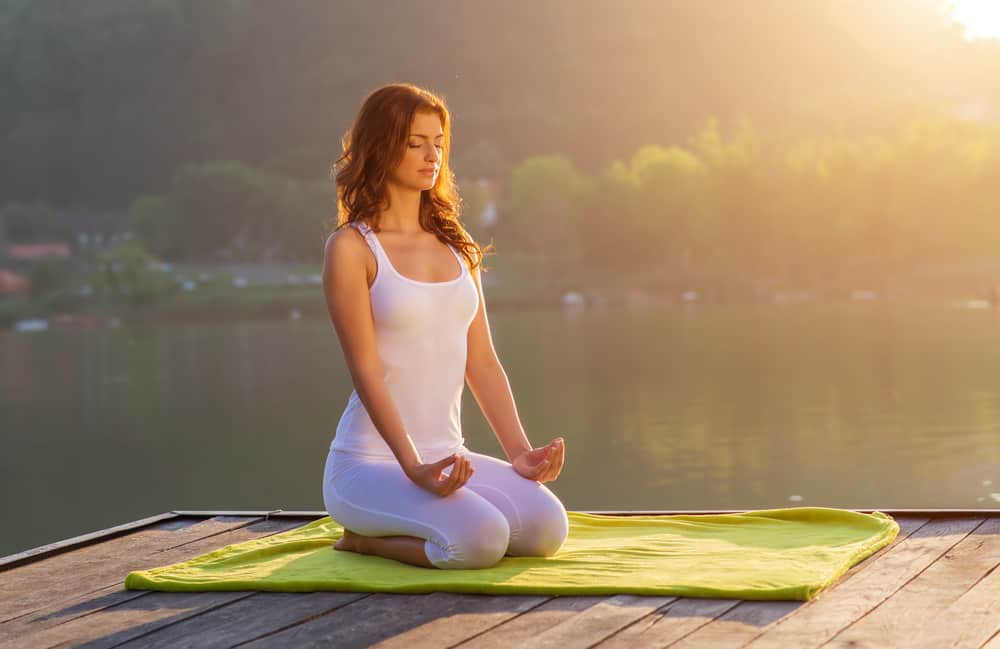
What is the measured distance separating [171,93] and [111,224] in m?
8.28

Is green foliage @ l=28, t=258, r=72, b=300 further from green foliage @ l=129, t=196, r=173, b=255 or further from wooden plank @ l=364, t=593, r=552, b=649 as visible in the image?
wooden plank @ l=364, t=593, r=552, b=649

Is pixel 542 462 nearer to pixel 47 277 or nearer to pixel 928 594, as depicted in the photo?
pixel 928 594

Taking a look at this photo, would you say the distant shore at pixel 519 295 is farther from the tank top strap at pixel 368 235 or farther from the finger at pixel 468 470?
the finger at pixel 468 470

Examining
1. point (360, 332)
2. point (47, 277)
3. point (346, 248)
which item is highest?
point (47, 277)

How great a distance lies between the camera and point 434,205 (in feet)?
10.6

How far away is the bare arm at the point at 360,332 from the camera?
115 inches

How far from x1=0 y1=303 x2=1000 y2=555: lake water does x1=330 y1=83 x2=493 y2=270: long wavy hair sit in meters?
5.29

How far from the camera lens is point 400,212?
10.3ft

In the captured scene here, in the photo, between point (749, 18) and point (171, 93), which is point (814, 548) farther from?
point (749, 18)

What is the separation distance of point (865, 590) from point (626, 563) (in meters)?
0.50

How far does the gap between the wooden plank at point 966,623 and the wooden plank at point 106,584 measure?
1.54 m

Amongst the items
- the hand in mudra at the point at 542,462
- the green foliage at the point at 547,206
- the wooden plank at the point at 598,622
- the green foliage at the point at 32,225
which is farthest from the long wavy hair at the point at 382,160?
the green foliage at the point at 32,225

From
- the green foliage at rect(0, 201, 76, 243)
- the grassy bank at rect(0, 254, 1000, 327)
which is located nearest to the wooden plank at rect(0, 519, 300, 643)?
the grassy bank at rect(0, 254, 1000, 327)

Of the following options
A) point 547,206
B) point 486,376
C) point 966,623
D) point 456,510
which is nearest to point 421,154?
point 486,376
